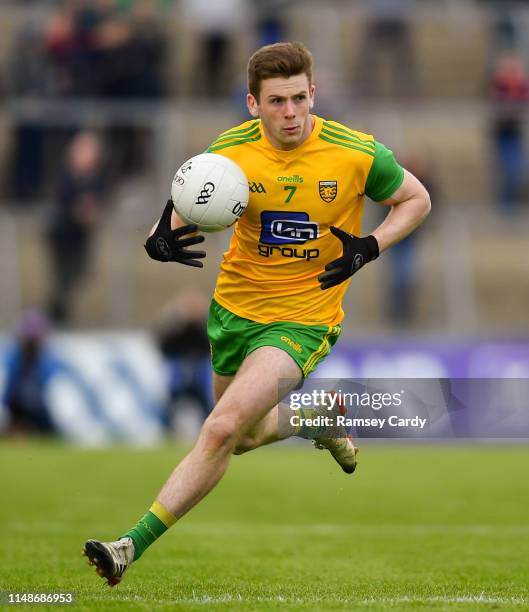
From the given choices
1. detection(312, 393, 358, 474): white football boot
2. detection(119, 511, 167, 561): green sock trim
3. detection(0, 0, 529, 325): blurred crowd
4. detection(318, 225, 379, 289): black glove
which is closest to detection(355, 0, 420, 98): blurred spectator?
detection(0, 0, 529, 325): blurred crowd

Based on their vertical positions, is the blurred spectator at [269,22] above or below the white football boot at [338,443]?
above

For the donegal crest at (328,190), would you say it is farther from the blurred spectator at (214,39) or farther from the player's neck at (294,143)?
the blurred spectator at (214,39)

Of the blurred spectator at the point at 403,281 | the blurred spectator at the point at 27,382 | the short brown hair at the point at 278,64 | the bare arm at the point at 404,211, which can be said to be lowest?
the blurred spectator at the point at 27,382

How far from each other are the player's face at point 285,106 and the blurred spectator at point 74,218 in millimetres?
10436

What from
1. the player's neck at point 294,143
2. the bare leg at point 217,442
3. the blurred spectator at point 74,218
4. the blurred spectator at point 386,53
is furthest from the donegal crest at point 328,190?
the blurred spectator at point 386,53

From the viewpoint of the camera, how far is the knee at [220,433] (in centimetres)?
689

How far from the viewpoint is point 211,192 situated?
7.26 meters

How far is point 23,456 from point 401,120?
8.77 metres

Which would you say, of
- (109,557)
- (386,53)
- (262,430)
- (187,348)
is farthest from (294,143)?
(386,53)

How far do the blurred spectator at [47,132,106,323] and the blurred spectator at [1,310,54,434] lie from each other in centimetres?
43

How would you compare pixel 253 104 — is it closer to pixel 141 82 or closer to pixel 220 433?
pixel 220 433

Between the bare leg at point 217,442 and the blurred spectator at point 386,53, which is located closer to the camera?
the bare leg at point 217,442

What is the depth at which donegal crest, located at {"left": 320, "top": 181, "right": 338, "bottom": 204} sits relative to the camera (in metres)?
7.49

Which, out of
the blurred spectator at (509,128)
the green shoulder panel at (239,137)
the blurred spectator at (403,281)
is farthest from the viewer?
the blurred spectator at (509,128)
